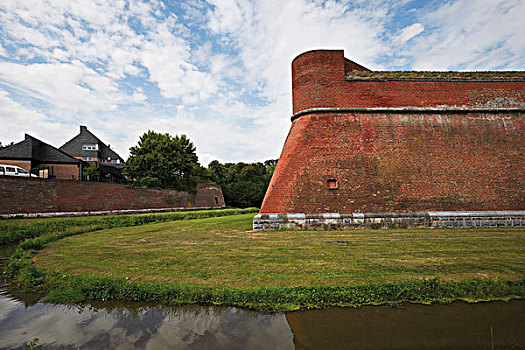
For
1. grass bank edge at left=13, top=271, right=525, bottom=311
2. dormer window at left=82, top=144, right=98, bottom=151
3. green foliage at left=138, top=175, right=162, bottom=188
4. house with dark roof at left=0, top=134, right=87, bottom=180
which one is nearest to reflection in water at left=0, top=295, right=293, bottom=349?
grass bank edge at left=13, top=271, right=525, bottom=311

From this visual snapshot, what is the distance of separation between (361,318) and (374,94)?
37.8 feet

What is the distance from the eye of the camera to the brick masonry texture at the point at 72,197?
655 inches

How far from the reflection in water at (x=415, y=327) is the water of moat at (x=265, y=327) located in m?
0.01

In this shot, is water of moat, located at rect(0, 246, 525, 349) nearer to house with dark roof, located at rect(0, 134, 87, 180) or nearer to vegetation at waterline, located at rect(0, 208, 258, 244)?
vegetation at waterline, located at rect(0, 208, 258, 244)

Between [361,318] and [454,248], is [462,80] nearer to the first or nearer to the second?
[454,248]

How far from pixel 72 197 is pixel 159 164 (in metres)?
13.1

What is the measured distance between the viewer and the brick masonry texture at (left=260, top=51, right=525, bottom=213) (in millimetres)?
11711

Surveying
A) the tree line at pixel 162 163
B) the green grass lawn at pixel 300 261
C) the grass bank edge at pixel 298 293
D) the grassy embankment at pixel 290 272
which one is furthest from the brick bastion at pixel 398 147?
the tree line at pixel 162 163

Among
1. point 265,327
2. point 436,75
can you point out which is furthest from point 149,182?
point 265,327

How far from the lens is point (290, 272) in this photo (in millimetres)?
4984

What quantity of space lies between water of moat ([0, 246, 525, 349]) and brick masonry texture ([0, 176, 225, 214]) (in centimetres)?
1686

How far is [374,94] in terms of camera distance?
12734 millimetres

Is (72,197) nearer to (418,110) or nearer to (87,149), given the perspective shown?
(418,110)

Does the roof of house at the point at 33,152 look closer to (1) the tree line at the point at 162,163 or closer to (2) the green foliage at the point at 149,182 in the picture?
(1) the tree line at the point at 162,163
